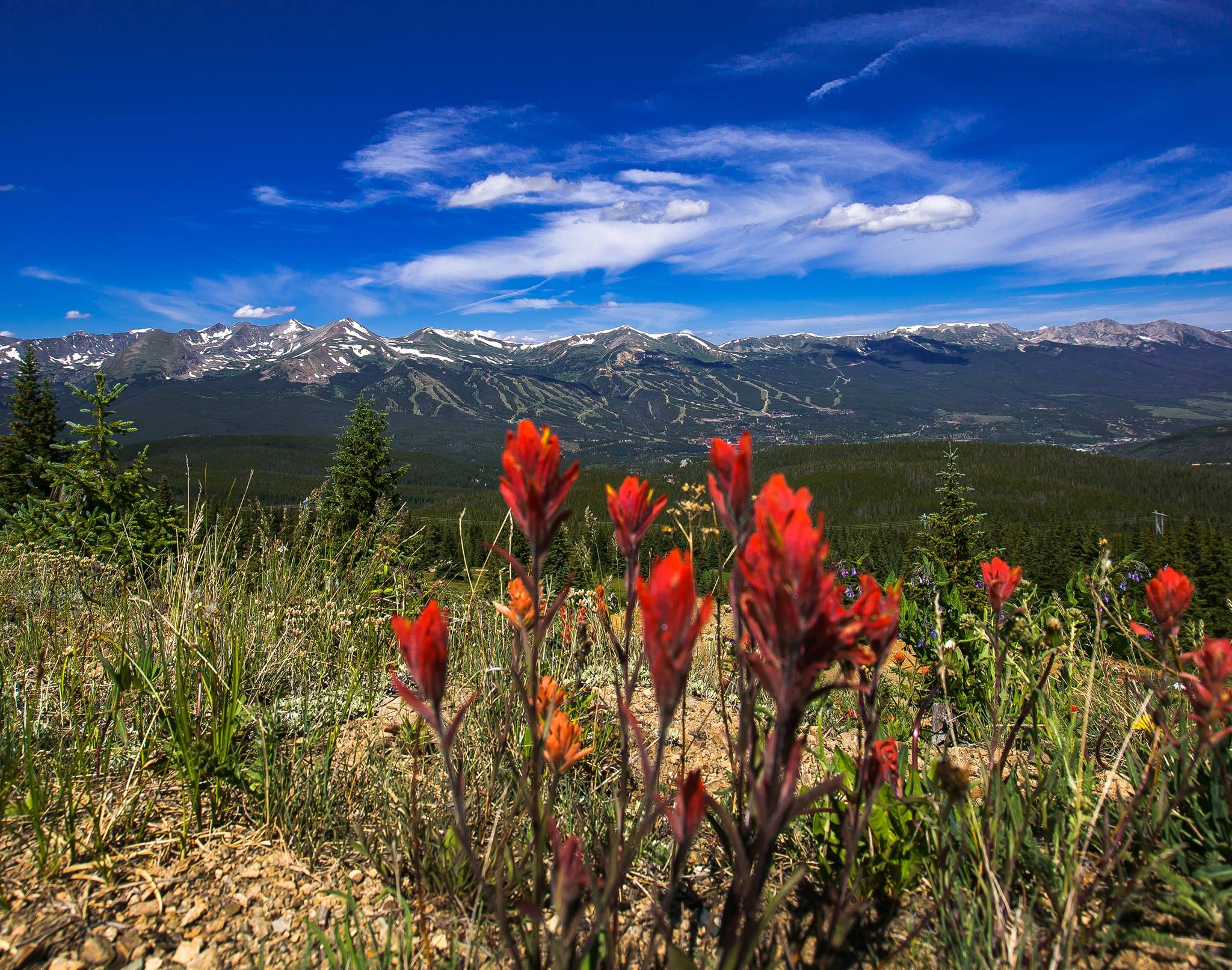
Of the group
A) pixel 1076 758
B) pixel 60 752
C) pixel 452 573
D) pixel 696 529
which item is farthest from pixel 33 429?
pixel 1076 758

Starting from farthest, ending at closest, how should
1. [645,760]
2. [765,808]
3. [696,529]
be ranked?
[696,529], [645,760], [765,808]

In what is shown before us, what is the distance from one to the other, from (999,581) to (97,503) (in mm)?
10277

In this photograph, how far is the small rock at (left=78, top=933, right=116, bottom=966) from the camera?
5.48 ft

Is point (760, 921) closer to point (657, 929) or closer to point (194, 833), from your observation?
point (657, 929)

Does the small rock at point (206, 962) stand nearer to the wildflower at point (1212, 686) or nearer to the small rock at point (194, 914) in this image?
the small rock at point (194, 914)

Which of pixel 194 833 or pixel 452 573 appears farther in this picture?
pixel 452 573

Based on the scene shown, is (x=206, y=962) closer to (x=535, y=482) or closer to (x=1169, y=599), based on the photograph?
(x=535, y=482)

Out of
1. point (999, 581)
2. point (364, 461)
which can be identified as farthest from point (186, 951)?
point (364, 461)

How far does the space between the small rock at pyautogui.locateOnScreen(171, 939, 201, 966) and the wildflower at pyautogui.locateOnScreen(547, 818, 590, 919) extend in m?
1.31

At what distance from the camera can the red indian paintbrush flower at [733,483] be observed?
126 centimetres

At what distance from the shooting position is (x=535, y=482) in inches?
48.0

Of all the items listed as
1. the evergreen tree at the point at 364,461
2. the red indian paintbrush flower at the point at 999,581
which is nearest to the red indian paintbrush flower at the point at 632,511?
the red indian paintbrush flower at the point at 999,581

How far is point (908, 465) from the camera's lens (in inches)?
6752

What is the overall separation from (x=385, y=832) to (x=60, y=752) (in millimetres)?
1364
